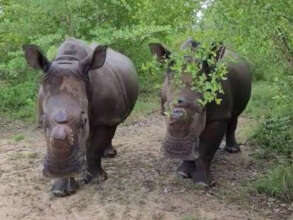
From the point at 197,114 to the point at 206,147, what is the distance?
2.59ft

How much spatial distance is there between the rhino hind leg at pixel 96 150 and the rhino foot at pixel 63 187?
28 cm

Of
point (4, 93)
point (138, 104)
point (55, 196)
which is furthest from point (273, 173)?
point (4, 93)

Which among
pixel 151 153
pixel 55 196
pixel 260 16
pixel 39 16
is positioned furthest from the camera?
pixel 39 16

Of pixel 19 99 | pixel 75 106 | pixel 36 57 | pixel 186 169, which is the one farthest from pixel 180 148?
pixel 19 99

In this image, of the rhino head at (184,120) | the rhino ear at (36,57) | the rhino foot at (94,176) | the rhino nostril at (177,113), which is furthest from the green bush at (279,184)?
the rhino ear at (36,57)

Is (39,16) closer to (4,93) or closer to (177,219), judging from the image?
(4,93)

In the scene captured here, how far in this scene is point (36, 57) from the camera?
4949 mm

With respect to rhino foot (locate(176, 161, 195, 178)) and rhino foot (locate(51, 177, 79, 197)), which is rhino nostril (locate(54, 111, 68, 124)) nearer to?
rhino foot (locate(51, 177, 79, 197))

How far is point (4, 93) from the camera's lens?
35.2 ft

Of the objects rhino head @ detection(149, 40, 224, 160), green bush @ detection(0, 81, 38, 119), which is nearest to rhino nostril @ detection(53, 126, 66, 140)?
rhino head @ detection(149, 40, 224, 160)

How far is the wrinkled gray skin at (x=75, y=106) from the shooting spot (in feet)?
15.6

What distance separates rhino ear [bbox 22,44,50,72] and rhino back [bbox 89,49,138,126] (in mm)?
633

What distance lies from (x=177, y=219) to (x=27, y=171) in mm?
2367

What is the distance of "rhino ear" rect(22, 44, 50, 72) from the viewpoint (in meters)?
4.88
